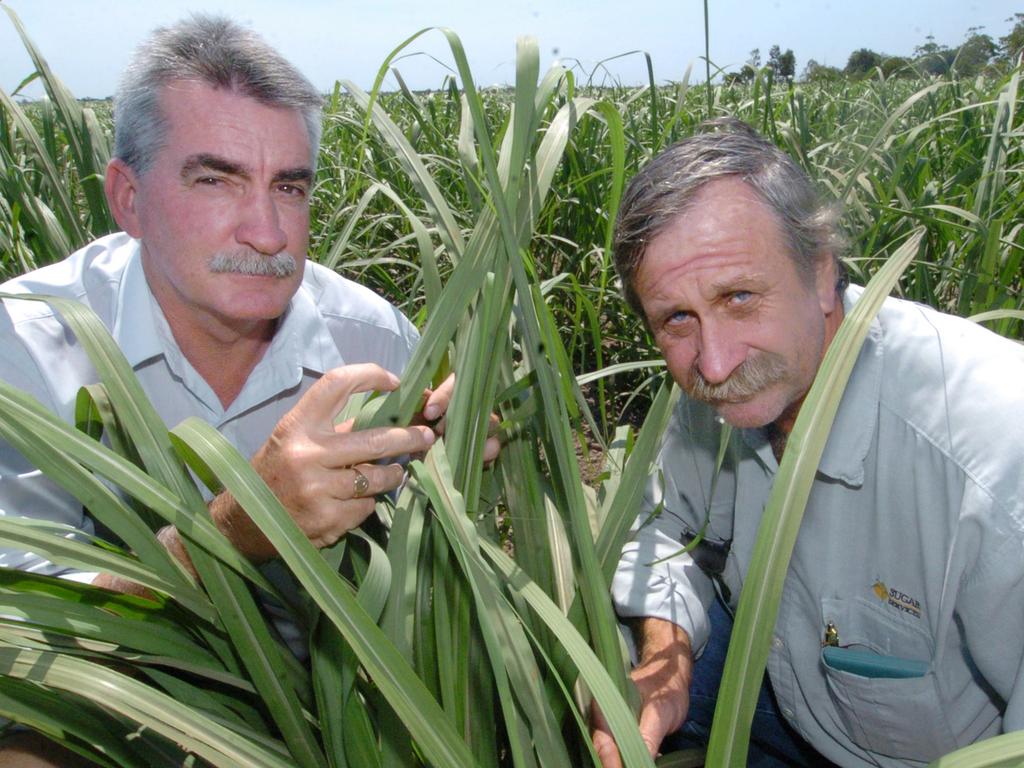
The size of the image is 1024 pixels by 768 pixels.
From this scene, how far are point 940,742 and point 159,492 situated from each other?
1026 millimetres

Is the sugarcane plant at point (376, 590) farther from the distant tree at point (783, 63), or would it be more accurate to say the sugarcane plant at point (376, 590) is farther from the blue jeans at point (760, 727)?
the distant tree at point (783, 63)

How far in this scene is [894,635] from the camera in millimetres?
1105

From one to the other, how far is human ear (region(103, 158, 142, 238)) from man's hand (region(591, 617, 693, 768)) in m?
1.01

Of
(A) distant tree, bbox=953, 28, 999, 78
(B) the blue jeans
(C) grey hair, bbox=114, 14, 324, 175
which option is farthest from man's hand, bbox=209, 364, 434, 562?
(A) distant tree, bbox=953, 28, 999, 78

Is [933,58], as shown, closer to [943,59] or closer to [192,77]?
[943,59]

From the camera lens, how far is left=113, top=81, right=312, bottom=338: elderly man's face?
1230 mm

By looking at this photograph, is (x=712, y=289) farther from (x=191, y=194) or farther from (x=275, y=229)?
(x=191, y=194)

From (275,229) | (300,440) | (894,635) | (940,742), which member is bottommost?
(940,742)

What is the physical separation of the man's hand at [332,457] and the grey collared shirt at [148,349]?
355 mm

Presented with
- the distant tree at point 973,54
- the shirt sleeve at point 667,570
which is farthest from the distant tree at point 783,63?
the shirt sleeve at point 667,570

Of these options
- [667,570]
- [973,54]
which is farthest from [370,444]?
[973,54]

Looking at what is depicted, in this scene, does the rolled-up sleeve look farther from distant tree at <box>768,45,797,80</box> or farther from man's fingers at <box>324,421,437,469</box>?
distant tree at <box>768,45,797,80</box>

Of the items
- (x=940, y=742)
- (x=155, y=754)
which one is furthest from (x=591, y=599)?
(x=940, y=742)

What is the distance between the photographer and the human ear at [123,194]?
1.34 m
